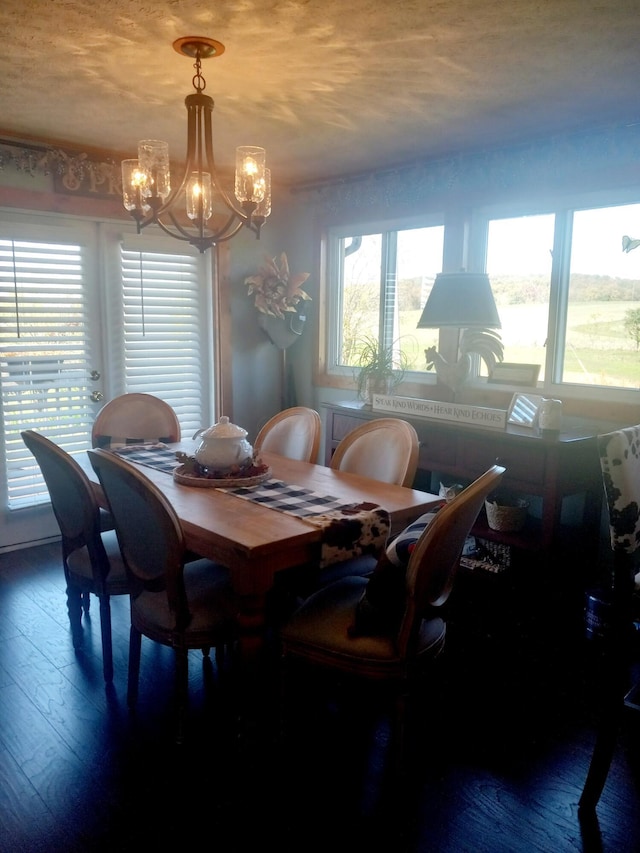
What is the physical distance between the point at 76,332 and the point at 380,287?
199 centimetres

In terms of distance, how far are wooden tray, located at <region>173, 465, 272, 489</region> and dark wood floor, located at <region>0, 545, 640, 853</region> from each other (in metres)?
0.72

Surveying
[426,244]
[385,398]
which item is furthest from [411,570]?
[426,244]

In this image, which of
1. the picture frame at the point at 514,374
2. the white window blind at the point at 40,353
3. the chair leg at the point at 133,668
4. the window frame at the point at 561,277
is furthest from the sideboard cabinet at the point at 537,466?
the white window blind at the point at 40,353

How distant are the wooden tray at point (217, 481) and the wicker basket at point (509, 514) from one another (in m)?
1.32

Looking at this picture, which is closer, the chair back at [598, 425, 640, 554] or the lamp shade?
the chair back at [598, 425, 640, 554]

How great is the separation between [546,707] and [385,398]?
6.11 feet

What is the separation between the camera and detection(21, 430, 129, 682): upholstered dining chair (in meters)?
2.29

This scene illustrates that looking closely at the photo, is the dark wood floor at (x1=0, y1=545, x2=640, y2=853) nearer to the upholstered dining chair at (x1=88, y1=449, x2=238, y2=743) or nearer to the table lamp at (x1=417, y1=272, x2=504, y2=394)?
the upholstered dining chair at (x1=88, y1=449, x2=238, y2=743)

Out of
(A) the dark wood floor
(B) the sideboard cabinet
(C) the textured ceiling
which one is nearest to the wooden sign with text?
(B) the sideboard cabinet

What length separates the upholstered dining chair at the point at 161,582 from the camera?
1905 millimetres

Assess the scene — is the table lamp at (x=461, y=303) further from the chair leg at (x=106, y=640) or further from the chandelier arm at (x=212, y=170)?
the chair leg at (x=106, y=640)

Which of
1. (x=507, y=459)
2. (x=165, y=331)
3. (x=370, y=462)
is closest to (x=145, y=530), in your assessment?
(x=370, y=462)

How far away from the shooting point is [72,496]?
2.34 metres

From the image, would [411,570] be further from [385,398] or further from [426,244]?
[426,244]
